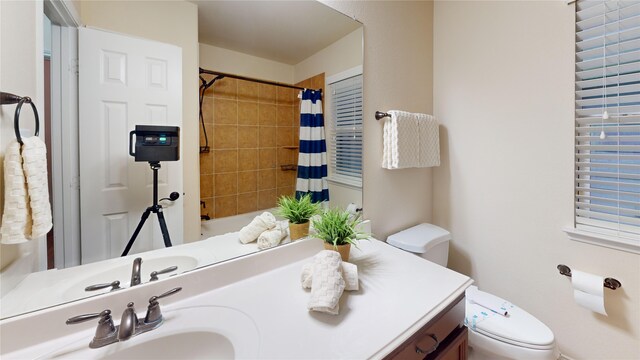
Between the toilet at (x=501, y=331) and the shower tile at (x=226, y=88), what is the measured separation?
113cm

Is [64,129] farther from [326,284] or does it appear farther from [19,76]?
[326,284]

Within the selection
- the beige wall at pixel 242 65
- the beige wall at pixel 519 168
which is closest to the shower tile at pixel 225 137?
the beige wall at pixel 242 65

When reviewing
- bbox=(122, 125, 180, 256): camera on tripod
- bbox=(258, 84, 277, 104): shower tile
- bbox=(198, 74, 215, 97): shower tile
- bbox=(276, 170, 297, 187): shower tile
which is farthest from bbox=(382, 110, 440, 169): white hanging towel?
bbox=(122, 125, 180, 256): camera on tripod

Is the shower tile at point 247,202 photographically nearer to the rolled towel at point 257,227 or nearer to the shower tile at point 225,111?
the rolled towel at point 257,227

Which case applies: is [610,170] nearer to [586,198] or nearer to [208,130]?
[586,198]

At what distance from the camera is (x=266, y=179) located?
1059mm

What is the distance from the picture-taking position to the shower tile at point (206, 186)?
0.89 meters

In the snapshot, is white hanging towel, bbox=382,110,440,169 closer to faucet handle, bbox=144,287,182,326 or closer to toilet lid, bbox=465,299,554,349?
toilet lid, bbox=465,299,554,349

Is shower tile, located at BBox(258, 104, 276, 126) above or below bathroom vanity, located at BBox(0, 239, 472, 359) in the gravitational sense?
above

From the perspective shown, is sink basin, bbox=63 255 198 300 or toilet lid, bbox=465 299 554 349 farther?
toilet lid, bbox=465 299 554 349

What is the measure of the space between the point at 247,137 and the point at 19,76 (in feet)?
1.89

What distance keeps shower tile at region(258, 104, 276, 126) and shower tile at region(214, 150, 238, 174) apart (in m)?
0.17

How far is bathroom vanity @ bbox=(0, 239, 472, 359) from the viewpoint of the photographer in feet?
1.97

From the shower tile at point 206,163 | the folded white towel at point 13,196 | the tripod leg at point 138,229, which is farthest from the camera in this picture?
the shower tile at point 206,163
